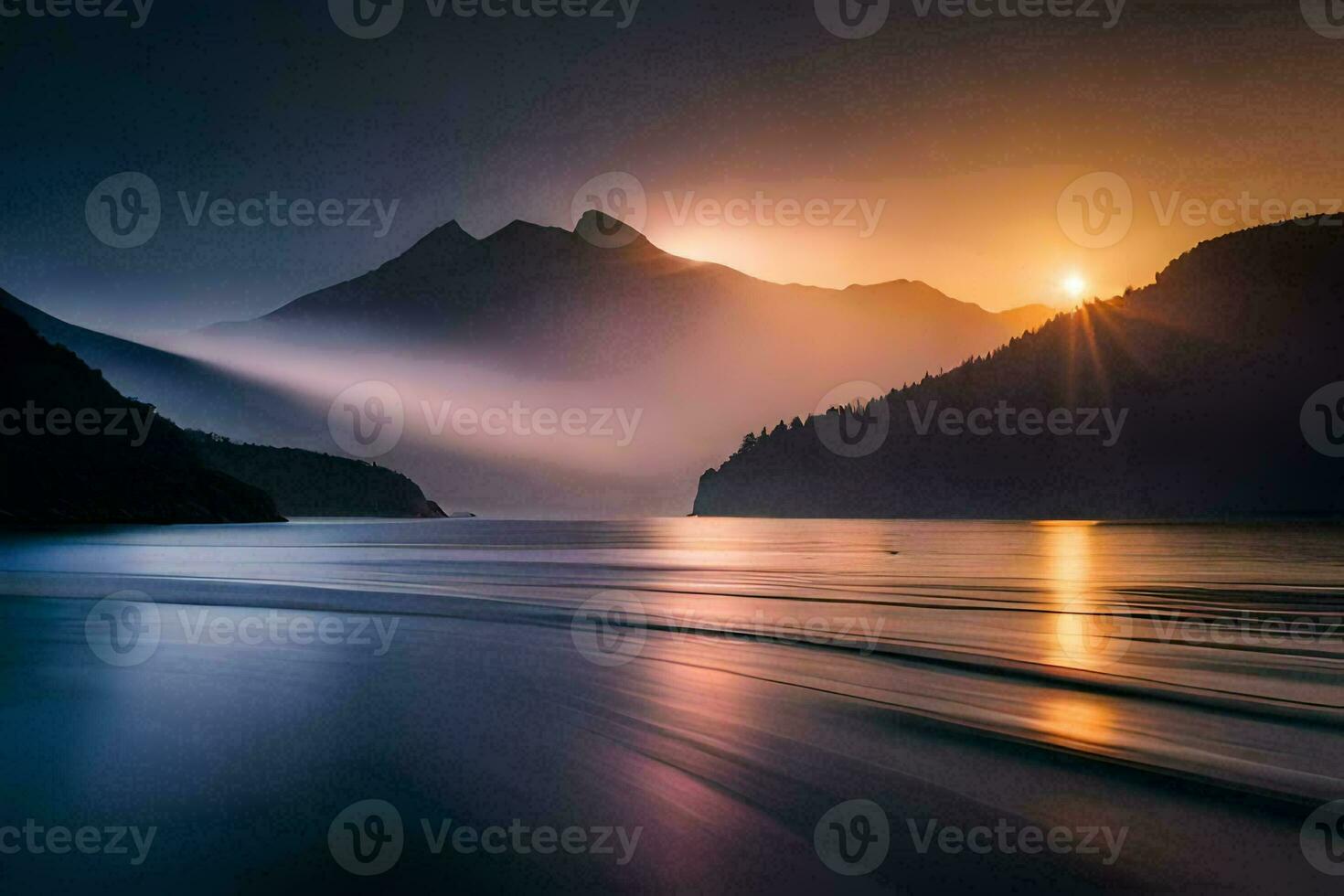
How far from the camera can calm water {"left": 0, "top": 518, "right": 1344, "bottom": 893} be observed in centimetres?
623

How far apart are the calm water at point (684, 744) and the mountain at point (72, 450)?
16455 cm

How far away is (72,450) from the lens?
17338 cm

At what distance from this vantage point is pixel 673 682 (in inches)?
528

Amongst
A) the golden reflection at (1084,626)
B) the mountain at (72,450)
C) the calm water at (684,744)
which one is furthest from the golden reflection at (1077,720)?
the mountain at (72,450)

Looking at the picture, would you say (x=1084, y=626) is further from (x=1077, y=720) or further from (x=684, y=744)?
(x=684, y=744)

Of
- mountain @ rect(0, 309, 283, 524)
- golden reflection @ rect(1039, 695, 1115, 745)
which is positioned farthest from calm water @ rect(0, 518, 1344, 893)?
mountain @ rect(0, 309, 283, 524)

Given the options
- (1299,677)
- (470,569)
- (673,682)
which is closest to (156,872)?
(673,682)

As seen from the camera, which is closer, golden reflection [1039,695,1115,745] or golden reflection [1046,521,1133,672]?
golden reflection [1039,695,1115,745]

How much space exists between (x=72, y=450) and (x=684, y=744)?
643ft

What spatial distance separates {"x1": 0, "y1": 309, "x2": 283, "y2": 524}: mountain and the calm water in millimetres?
164546

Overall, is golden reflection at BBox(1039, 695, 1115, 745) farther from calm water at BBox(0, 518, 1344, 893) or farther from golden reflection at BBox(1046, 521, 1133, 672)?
golden reflection at BBox(1046, 521, 1133, 672)

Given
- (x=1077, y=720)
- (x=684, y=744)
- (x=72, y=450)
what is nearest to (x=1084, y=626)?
(x=1077, y=720)

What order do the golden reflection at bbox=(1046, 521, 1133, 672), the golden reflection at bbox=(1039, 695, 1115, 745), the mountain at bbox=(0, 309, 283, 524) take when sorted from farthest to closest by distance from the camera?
1. the mountain at bbox=(0, 309, 283, 524)
2. the golden reflection at bbox=(1046, 521, 1133, 672)
3. the golden reflection at bbox=(1039, 695, 1115, 745)

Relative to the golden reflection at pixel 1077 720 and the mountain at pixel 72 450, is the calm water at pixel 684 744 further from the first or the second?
the mountain at pixel 72 450
